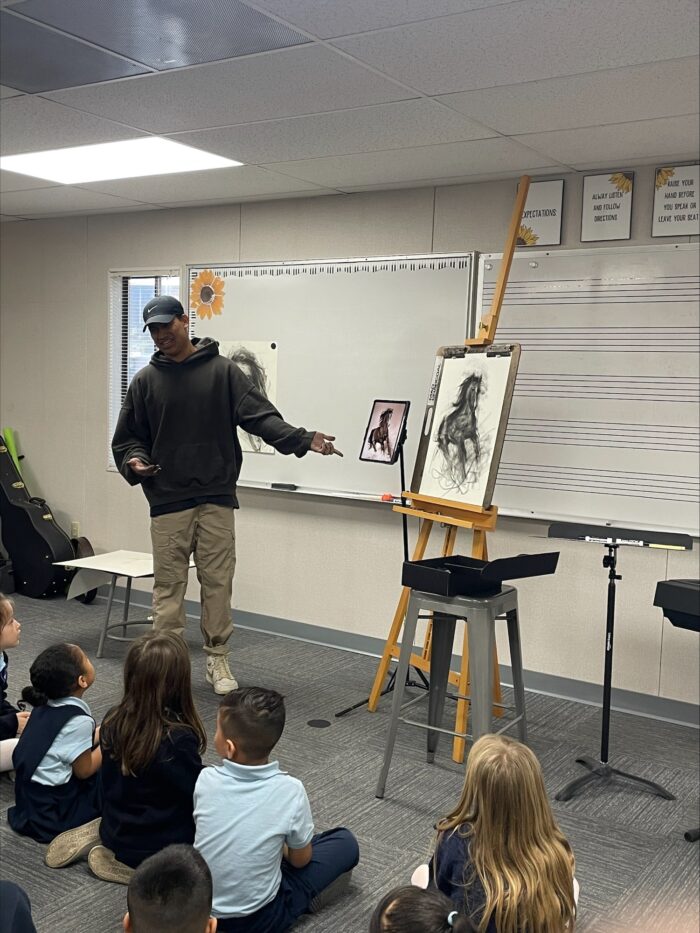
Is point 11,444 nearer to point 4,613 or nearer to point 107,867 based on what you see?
point 4,613

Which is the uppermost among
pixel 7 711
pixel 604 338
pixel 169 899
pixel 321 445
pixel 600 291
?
pixel 600 291

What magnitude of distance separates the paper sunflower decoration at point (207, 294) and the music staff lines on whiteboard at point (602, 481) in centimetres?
201

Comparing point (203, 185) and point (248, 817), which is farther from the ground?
point (203, 185)

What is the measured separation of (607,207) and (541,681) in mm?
2176

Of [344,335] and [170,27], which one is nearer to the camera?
[170,27]

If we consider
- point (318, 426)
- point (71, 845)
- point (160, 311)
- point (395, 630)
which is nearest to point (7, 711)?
point (71, 845)

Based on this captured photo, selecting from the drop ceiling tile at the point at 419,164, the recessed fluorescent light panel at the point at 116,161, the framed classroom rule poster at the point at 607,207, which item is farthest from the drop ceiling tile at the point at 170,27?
the framed classroom rule poster at the point at 607,207

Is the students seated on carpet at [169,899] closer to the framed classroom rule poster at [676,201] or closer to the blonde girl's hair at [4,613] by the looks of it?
the blonde girl's hair at [4,613]

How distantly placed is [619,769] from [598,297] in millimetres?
1992

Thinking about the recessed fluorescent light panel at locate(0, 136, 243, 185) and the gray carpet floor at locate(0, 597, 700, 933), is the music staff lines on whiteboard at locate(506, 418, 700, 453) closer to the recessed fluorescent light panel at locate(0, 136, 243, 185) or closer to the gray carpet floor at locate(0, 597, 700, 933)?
the gray carpet floor at locate(0, 597, 700, 933)

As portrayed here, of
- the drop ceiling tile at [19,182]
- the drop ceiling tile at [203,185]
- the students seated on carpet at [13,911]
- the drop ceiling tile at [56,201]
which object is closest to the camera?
the students seated on carpet at [13,911]

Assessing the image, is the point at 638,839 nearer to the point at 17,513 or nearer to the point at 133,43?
the point at 133,43

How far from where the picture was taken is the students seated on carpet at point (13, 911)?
1.43 metres

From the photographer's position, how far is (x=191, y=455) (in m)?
4.16
